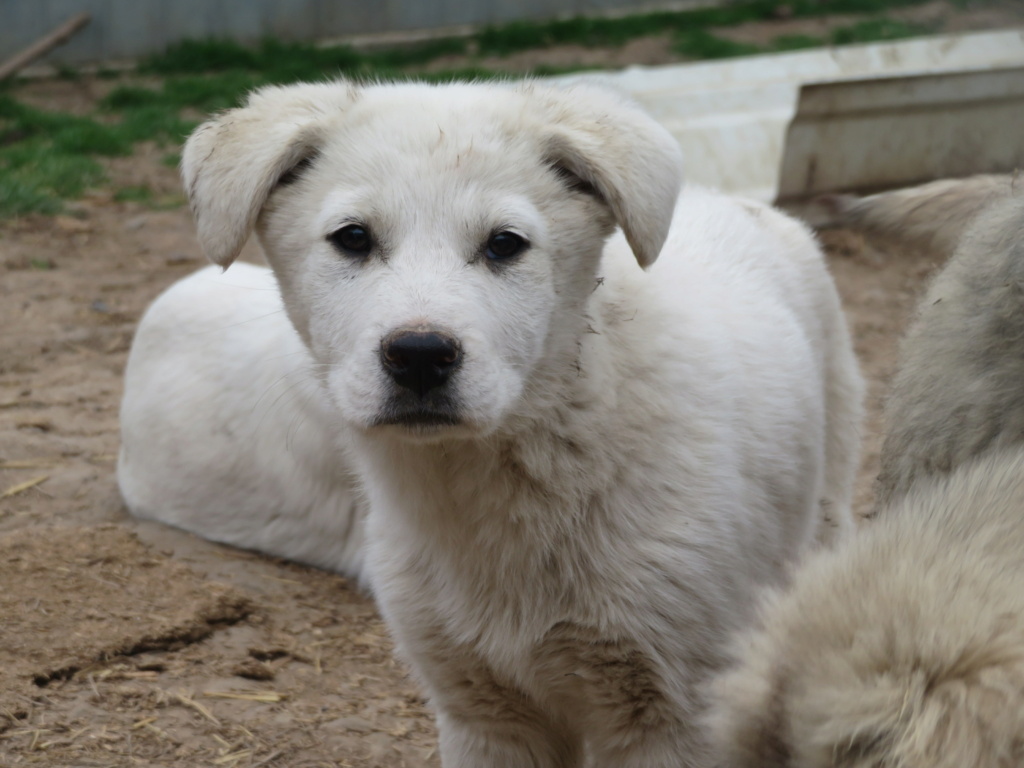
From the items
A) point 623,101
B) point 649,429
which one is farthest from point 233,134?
point 649,429

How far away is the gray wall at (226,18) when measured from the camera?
10891 millimetres

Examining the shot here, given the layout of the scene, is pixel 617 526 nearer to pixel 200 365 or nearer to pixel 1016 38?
pixel 200 365

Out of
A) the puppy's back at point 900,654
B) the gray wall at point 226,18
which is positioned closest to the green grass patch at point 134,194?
the gray wall at point 226,18

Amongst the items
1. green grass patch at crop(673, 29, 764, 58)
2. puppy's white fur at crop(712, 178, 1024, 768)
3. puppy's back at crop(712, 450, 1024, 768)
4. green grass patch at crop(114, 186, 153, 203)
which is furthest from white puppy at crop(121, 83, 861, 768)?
green grass patch at crop(673, 29, 764, 58)

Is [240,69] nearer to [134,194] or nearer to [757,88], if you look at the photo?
[134,194]

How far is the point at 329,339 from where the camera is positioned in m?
2.85

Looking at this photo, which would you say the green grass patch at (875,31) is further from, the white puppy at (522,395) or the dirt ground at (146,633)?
the white puppy at (522,395)

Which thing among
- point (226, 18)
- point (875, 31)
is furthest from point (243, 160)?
point (875, 31)

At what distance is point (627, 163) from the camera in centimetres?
288

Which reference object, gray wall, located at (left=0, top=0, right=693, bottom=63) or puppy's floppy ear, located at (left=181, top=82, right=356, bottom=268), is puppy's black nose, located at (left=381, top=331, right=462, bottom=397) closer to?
puppy's floppy ear, located at (left=181, top=82, right=356, bottom=268)

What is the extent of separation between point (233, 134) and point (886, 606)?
1882 mm

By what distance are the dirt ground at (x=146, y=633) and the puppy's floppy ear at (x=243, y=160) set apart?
1.33 m

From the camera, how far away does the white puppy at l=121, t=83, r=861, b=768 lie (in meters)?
2.73

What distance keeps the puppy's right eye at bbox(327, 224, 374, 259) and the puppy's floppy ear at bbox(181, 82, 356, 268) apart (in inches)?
8.9
